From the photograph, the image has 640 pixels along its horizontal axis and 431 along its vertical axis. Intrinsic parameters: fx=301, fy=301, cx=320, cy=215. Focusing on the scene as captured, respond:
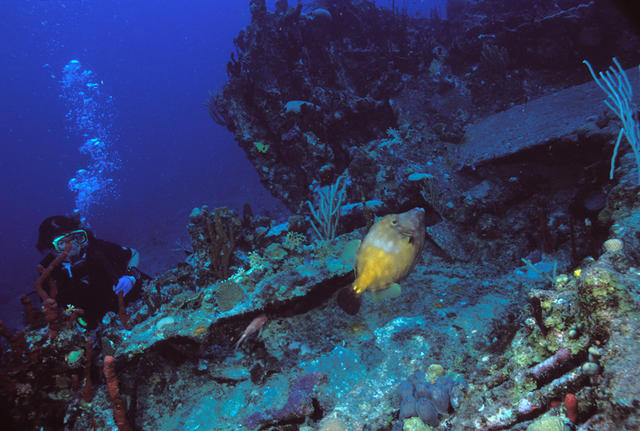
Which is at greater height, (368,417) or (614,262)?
(614,262)

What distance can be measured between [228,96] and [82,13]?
111 m

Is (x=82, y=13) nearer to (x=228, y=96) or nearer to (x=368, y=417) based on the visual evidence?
(x=228, y=96)

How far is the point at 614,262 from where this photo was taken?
1918 millimetres

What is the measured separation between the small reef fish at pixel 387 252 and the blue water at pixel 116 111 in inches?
A: 982

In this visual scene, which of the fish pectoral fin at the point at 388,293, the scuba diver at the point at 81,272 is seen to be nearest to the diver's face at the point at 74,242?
the scuba diver at the point at 81,272

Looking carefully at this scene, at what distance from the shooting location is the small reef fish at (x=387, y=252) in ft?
7.57

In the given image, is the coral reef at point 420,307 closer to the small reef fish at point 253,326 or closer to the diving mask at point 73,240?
the small reef fish at point 253,326

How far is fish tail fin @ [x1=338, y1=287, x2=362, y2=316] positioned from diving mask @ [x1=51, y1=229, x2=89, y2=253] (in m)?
4.64

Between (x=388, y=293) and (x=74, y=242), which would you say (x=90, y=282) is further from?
(x=388, y=293)

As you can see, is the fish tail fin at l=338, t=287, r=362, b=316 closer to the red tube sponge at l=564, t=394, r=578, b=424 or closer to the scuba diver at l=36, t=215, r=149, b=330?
the red tube sponge at l=564, t=394, r=578, b=424

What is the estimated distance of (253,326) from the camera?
9.86ft

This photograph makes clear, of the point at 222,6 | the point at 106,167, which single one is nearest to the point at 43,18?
→ the point at 106,167

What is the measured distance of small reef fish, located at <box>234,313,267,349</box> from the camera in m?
2.98

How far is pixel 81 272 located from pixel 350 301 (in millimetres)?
4763
